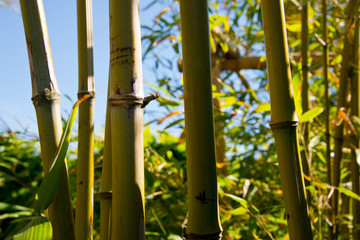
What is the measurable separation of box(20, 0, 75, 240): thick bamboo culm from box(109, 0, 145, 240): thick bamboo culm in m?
0.07

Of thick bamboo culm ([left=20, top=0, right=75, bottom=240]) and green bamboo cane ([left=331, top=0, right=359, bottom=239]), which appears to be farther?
green bamboo cane ([left=331, top=0, right=359, bottom=239])

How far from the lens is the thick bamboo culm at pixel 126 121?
1.14 ft

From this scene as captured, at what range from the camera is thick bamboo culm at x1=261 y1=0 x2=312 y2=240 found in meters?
0.39

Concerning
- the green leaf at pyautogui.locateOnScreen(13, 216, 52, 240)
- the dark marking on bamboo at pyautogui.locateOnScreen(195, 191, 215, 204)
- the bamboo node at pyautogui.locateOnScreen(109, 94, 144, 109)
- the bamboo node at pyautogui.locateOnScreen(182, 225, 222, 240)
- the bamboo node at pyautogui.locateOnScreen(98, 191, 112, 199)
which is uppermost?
the bamboo node at pyautogui.locateOnScreen(109, 94, 144, 109)

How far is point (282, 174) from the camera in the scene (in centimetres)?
40

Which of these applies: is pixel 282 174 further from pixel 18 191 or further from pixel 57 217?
pixel 18 191

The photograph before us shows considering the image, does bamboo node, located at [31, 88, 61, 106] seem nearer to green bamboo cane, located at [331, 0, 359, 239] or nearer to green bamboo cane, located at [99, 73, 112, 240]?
green bamboo cane, located at [99, 73, 112, 240]

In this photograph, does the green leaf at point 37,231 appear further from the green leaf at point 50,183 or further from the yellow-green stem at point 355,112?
the yellow-green stem at point 355,112

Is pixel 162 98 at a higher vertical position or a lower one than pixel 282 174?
higher

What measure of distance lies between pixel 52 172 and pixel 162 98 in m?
0.52

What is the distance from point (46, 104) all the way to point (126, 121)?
101 mm

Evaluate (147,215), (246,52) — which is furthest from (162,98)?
(246,52)

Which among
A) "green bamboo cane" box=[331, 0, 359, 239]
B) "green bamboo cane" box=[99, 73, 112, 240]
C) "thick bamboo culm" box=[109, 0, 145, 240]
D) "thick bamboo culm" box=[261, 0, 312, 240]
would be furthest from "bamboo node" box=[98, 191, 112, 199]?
"green bamboo cane" box=[331, 0, 359, 239]

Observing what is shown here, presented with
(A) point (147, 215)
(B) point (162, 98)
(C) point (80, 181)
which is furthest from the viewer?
(A) point (147, 215)
